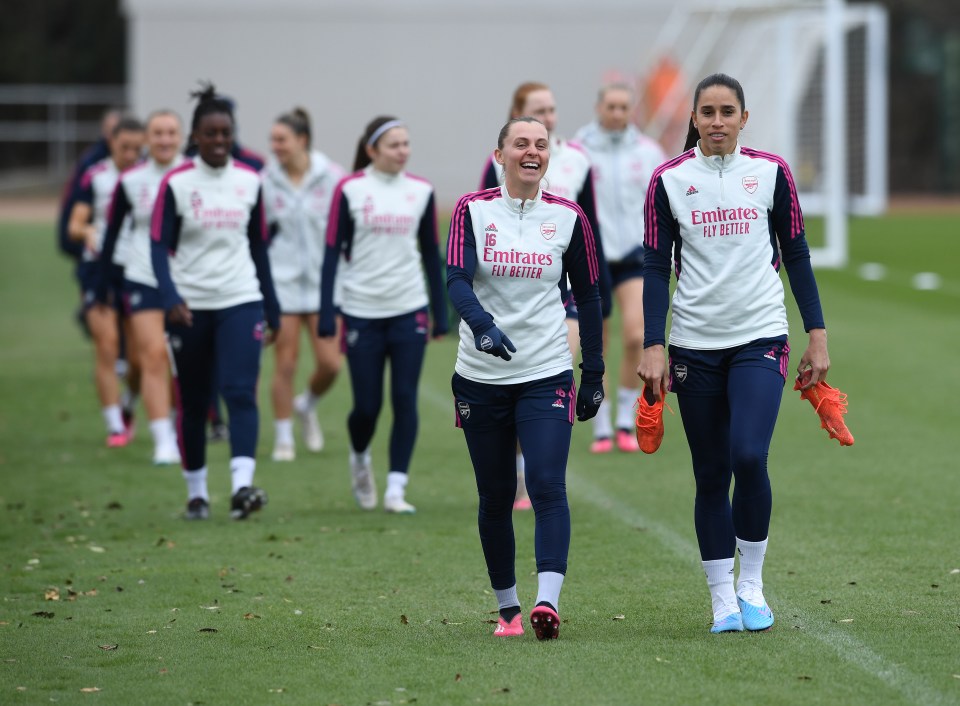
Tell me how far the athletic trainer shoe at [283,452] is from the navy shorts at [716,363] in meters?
5.59

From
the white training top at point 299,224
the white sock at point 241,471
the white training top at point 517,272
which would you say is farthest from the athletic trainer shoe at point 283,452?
the white training top at point 517,272

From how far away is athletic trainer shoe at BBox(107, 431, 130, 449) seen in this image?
1220cm

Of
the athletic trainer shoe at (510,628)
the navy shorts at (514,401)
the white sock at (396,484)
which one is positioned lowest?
the white sock at (396,484)

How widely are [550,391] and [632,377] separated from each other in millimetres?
5258

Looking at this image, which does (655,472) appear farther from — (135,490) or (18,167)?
(18,167)

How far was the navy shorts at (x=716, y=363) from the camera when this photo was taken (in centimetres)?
606

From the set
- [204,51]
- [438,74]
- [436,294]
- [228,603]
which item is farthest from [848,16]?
[228,603]

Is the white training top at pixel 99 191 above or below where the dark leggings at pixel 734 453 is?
above

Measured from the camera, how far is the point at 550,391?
6.13 meters

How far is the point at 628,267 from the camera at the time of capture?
11.0 m

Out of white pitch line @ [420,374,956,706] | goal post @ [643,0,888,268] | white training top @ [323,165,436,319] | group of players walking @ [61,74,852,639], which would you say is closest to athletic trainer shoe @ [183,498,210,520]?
group of players walking @ [61,74,852,639]

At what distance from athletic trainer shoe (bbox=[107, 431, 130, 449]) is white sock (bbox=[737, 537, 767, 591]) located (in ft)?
22.9

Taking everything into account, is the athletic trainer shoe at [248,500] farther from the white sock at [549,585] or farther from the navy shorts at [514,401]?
the white sock at [549,585]

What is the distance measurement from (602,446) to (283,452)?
2195mm
